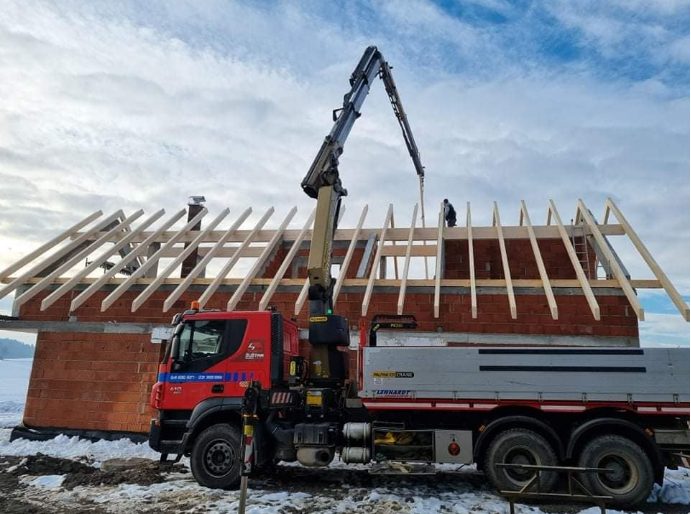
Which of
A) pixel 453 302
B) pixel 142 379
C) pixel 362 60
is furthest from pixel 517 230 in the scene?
pixel 142 379

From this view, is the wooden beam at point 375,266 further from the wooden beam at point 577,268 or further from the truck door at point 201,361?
the wooden beam at point 577,268

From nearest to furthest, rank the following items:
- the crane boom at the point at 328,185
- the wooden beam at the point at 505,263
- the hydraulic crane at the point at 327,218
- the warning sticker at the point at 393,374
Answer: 1. the warning sticker at the point at 393,374
2. the hydraulic crane at the point at 327,218
3. the crane boom at the point at 328,185
4. the wooden beam at the point at 505,263

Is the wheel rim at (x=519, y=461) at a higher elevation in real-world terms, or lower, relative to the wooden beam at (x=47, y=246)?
lower

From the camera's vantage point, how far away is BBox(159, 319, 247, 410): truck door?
691 cm

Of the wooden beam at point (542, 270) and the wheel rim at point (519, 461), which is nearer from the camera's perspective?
the wheel rim at point (519, 461)

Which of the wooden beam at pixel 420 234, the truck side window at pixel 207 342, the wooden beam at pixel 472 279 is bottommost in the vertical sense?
the truck side window at pixel 207 342

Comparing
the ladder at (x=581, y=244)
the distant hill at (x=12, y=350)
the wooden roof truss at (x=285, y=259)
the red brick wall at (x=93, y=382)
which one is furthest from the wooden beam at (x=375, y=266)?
the distant hill at (x=12, y=350)

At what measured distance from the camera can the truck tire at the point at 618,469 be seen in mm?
5789

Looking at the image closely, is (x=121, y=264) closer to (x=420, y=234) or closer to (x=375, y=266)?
(x=375, y=266)

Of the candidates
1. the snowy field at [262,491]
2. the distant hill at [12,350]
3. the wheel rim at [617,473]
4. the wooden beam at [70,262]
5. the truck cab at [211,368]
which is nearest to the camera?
the snowy field at [262,491]

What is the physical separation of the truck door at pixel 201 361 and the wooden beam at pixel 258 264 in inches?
65.3

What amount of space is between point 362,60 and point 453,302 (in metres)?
5.66

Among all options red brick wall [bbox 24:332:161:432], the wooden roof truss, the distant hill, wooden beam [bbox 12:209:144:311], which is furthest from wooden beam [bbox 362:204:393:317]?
the distant hill

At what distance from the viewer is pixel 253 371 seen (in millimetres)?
6859
